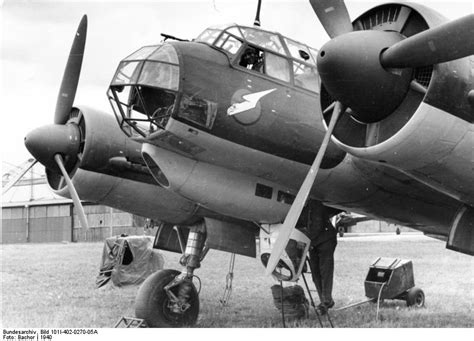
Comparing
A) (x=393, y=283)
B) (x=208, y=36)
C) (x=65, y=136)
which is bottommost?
(x=393, y=283)

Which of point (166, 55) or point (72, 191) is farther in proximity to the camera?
point (72, 191)

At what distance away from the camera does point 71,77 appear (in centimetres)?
1016

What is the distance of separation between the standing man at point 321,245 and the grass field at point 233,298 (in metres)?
0.58

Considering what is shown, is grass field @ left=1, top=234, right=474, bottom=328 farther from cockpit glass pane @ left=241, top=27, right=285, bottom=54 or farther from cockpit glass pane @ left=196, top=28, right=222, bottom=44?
cockpit glass pane @ left=196, top=28, right=222, bottom=44

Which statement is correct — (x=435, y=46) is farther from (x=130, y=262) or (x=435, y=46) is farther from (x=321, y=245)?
(x=130, y=262)

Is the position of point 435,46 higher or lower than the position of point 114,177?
higher

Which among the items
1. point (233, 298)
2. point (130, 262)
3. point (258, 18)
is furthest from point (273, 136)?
point (130, 262)

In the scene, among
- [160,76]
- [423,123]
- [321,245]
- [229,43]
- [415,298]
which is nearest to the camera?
[423,123]

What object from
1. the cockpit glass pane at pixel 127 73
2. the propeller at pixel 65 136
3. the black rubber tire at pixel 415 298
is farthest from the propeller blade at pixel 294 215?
the black rubber tire at pixel 415 298

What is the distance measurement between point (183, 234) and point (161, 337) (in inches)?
187

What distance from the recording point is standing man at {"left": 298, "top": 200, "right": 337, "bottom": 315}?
9.61m

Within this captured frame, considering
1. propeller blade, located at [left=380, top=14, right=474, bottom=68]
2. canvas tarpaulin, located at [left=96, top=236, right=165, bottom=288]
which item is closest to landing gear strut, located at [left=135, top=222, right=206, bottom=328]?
propeller blade, located at [left=380, top=14, right=474, bottom=68]

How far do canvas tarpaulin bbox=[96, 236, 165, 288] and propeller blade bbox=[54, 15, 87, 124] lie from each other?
6218 mm

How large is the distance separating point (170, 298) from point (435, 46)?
19.8ft
